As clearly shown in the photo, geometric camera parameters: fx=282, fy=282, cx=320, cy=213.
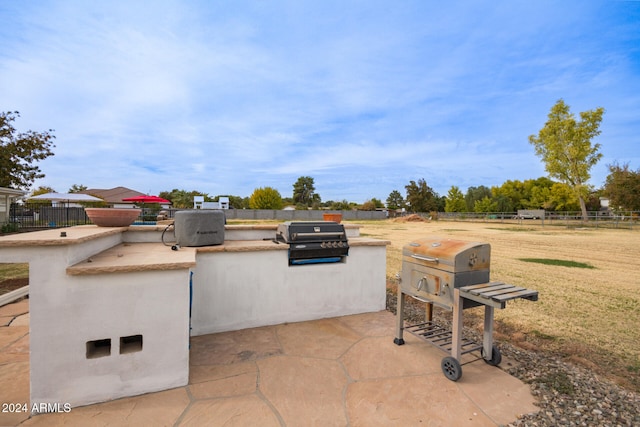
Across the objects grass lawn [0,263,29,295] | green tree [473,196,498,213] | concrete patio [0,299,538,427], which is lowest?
grass lawn [0,263,29,295]

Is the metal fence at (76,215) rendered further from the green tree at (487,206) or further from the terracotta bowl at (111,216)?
the green tree at (487,206)

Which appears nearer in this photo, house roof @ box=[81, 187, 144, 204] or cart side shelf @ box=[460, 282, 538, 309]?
cart side shelf @ box=[460, 282, 538, 309]

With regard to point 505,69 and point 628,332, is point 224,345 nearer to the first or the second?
point 628,332

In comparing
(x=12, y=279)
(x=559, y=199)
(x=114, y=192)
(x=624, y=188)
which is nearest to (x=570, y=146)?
(x=624, y=188)

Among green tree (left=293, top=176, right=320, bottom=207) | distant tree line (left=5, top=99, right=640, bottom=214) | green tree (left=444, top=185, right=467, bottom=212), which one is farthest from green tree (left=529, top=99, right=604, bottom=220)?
green tree (left=293, top=176, right=320, bottom=207)

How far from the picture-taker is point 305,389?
2213 mm

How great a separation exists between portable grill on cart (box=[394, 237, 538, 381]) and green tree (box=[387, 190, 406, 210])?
7131cm

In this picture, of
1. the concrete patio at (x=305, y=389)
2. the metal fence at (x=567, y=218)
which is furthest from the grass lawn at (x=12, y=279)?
the metal fence at (x=567, y=218)

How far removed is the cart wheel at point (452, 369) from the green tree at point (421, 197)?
204ft

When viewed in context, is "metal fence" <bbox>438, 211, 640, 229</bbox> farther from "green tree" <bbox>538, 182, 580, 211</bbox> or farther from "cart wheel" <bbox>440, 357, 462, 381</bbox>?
"cart wheel" <bbox>440, 357, 462, 381</bbox>

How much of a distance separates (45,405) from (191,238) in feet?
5.49

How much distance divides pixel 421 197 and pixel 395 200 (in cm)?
1251

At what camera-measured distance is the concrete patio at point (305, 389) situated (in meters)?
1.88

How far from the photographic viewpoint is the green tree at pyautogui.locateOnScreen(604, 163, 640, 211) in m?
26.5
